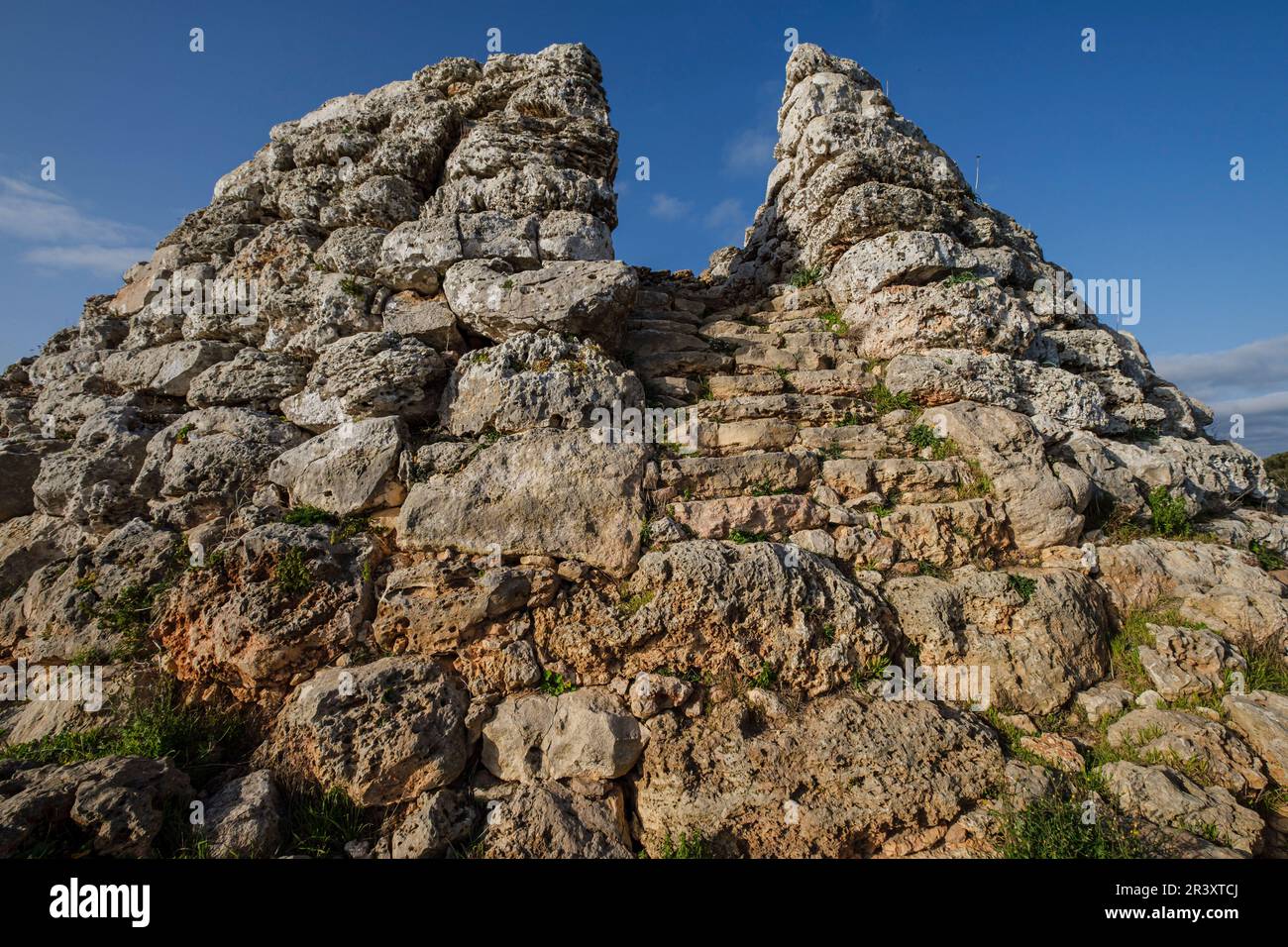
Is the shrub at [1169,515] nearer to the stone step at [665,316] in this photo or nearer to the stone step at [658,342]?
the stone step at [658,342]

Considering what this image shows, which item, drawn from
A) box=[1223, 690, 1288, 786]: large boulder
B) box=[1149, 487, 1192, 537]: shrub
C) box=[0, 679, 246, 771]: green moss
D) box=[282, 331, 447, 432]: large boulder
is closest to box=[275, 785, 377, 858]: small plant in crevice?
box=[0, 679, 246, 771]: green moss

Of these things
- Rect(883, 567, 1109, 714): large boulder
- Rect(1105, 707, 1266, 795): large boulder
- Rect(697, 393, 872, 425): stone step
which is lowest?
Rect(1105, 707, 1266, 795): large boulder

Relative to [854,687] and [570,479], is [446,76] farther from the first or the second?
[854,687]

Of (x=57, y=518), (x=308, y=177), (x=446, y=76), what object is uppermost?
(x=446, y=76)

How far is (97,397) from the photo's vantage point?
765 centimetres

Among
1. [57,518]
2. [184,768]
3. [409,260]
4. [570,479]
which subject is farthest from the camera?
[409,260]

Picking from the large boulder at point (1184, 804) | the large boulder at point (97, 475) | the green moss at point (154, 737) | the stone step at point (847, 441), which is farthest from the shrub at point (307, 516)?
the large boulder at point (1184, 804)

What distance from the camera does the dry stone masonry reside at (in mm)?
4137

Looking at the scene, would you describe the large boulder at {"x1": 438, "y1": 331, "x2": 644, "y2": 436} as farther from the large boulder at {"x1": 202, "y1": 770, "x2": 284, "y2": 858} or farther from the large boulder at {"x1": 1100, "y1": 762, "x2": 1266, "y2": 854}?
the large boulder at {"x1": 1100, "y1": 762, "x2": 1266, "y2": 854}

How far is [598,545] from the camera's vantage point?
17.6 ft

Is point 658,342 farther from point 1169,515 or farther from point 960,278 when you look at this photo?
point 1169,515

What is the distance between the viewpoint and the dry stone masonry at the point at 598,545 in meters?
4.14
